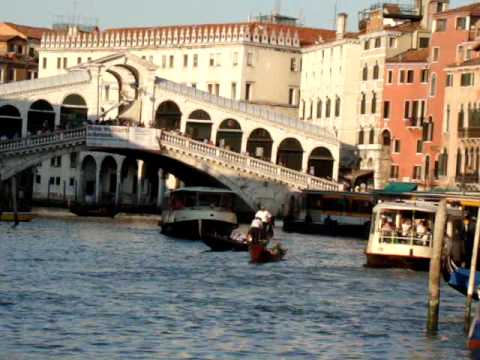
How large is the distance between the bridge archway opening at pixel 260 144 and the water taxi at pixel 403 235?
3442cm

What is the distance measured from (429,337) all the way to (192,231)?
27.1m

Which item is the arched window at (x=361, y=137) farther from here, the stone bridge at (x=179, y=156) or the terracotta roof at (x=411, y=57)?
the stone bridge at (x=179, y=156)

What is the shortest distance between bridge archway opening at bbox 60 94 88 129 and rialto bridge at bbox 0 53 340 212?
0.04 meters

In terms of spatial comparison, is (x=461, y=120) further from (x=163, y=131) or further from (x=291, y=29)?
(x=291, y=29)

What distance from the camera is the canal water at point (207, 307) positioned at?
29.0 meters

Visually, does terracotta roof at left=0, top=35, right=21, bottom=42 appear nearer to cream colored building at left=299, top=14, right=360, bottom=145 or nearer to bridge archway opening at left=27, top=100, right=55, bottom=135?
cream colored building at left=299, top=14, right=360, bottom=145

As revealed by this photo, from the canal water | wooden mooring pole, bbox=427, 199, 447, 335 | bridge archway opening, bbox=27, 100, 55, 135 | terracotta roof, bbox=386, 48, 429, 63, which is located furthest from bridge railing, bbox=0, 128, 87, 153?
wooden mooring pole, bbox=427, 199, 447, 335

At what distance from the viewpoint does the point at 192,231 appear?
57.5m

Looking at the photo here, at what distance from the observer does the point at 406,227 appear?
1727 inches

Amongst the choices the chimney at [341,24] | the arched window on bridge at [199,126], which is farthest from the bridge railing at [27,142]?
the chimney at [341,24]

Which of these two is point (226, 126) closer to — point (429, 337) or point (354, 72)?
point (354, 72)

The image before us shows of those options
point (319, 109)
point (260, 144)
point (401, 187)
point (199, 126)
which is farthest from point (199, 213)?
point (319, 109)

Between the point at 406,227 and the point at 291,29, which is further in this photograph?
the point at 291,29

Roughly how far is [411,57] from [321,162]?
5208 mm
